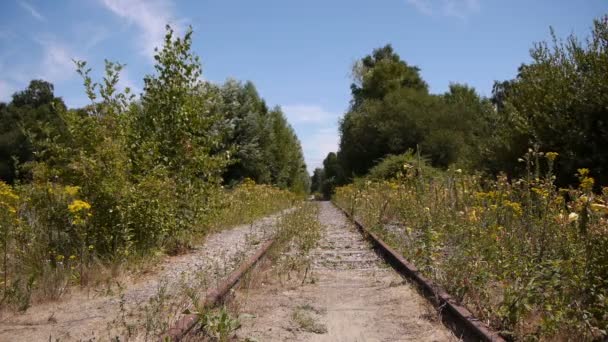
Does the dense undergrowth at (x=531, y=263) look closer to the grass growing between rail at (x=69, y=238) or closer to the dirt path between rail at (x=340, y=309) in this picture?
the dirt path between rail at (x=340, y=309)

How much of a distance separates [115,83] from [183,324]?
5488 millimetres

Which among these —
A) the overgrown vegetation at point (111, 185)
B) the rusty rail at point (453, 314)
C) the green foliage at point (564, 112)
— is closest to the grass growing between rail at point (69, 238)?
the overgrown vegetation at point (111, 185)

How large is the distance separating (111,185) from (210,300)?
9.83 ft

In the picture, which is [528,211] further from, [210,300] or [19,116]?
[19,116]

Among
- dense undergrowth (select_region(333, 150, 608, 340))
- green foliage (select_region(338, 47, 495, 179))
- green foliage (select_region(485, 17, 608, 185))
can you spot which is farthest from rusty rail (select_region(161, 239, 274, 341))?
green foliage (select_region(338, 47, 495, 179))

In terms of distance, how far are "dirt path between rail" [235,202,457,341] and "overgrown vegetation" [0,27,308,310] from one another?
213 centimetres

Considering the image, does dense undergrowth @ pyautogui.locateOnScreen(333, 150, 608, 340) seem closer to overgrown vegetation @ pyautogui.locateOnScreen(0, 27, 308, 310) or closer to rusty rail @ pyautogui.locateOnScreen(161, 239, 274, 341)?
rusty rail @ pyautogui.locateOnScreen(161, 239, 274, 341)

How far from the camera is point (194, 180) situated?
896 cm

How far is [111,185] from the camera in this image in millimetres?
6328

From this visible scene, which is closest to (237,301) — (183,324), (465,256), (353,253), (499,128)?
(183,324)

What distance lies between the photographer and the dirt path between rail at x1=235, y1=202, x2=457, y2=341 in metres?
3.71

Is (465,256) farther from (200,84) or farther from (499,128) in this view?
(499,128)

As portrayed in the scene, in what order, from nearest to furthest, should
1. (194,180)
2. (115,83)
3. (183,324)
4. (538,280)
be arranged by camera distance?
(183,324)
(538,280)
(115,83)
(194,180)

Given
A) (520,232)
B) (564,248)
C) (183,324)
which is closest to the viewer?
(183,324)
